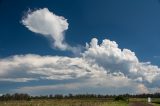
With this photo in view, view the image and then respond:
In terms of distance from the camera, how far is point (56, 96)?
194 metres

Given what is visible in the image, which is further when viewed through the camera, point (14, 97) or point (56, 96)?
point (56, 96)

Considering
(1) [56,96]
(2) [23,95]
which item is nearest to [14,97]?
(2) [23,95]

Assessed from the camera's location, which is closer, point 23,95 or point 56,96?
point 23,95

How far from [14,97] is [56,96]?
29008 mm

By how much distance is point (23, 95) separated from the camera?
174000 millimetres

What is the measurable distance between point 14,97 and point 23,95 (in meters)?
4.52

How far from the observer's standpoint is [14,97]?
173125 millimetres

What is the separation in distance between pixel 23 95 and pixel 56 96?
25672mm

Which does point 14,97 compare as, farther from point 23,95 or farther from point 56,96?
point 56,96
